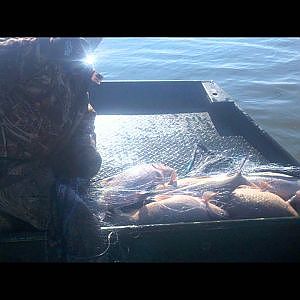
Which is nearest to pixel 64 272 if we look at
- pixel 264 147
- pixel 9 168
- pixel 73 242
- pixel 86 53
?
pixel 73 242

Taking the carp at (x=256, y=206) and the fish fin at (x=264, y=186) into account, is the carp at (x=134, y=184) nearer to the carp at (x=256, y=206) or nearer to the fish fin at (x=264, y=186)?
the carp at (x=256, y=206)

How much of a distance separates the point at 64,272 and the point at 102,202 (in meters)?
1.33

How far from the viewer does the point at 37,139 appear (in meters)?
3.37

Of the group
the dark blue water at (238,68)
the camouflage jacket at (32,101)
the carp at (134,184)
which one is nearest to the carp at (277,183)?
the carp at (134,184)

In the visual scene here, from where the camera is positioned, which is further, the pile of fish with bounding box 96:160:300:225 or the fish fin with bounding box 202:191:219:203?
the fish fin with bounding box 202:191:219:203

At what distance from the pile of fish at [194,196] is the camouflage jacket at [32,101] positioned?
839 millimetres

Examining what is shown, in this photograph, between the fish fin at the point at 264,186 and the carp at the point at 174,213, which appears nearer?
the carp at the point at 174,213

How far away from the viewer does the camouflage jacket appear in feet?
10.5

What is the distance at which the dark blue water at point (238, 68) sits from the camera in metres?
9.46

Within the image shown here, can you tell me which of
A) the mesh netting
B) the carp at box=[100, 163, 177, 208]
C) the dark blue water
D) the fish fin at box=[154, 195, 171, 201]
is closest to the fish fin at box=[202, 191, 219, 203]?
the fish fin at box=[154, 195, 171, 201]

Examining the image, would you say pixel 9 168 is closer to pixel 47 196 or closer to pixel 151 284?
pixel 47 196

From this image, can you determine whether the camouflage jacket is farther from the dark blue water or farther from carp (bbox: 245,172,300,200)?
the dark blue water

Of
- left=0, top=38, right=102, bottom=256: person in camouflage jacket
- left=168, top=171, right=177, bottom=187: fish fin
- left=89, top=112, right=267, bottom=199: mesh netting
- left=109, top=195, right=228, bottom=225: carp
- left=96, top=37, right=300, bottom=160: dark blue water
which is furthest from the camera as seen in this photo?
left=96, top=37, right=300, bottom=160: dark blue water

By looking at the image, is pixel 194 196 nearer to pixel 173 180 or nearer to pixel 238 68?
pixel 173 180
